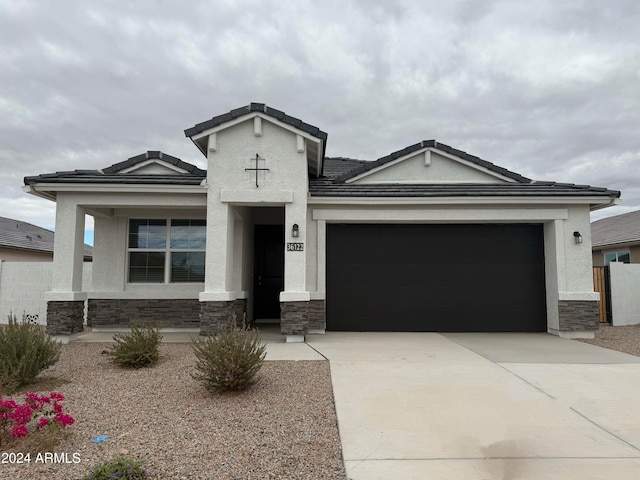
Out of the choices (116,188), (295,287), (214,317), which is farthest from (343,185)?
(116,188)

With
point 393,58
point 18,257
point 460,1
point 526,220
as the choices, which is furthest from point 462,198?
point 18,257

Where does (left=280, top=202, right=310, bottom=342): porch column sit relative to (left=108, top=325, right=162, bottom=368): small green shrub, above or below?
above

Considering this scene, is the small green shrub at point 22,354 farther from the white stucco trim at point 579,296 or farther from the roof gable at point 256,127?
the white stucco trim at point 579,296

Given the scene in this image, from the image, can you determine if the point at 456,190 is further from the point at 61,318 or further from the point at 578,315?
the point at 61,318

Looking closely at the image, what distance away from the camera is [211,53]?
11445mm

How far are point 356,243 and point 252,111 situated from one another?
13.3 feet

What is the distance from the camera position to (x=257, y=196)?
29.2ft

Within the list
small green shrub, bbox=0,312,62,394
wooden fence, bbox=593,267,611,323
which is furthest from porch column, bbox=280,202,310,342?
wooden fence, bbox=593,267,611,323

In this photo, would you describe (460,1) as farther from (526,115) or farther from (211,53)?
(526,115)

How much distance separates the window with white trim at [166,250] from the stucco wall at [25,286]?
2.49 meters

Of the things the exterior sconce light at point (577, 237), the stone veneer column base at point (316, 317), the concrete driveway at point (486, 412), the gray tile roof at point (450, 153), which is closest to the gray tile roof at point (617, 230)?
the gray tile roof at point (450, 153)

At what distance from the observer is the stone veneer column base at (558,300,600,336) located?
953 centimetres

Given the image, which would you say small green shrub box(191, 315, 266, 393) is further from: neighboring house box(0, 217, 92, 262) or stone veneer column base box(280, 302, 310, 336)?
neighboring house box(0, 217, 92, 262)

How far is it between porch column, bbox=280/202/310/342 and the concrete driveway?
873 mm
